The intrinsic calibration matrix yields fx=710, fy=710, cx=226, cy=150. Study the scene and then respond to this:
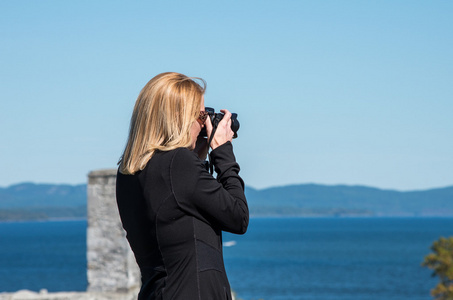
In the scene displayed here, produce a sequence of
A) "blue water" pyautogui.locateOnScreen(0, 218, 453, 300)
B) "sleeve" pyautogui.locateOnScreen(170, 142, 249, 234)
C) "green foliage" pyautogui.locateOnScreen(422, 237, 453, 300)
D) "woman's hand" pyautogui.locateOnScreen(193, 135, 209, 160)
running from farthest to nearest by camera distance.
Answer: "blue water" pyautogui.locateOnScreen(0, 218, 453, 300) → "green foliage" pyautogui.locateOnScreen(422, 237, 453, 300) → "woman's hand" pyautogui.locateOnScreen(193, 135, 209, 160) → "sleeve" pyautogui.locateOnScreen(170, 142, 249, 234)

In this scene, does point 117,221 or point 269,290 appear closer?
point 117,221

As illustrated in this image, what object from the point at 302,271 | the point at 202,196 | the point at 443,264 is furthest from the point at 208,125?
the point at 302,271

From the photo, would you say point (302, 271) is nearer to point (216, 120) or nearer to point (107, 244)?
point (107, 244)

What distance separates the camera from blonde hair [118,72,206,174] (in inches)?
74.7

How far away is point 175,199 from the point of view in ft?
6.11

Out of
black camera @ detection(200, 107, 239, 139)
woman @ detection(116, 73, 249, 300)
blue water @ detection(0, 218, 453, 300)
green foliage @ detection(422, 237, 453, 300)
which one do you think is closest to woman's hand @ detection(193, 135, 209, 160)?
black camera @ detection(200, 107, 239, 139)

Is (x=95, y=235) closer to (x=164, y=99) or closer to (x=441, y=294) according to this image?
(x=164, y=99)

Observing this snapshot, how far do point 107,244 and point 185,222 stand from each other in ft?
12.0

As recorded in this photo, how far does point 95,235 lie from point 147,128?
367cm

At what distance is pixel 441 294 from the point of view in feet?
54.7

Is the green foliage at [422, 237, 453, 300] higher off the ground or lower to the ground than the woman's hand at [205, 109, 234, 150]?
lower

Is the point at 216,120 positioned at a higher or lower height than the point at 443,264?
higher

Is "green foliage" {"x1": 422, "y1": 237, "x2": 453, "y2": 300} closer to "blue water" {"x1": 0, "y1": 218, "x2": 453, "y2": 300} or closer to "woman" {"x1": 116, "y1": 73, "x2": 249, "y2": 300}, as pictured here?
"woman" {"x1": 116, "y1": 73, "x2": 249, "y2": 300}

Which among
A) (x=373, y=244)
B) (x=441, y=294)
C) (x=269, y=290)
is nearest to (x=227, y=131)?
(x=441, y=294)
